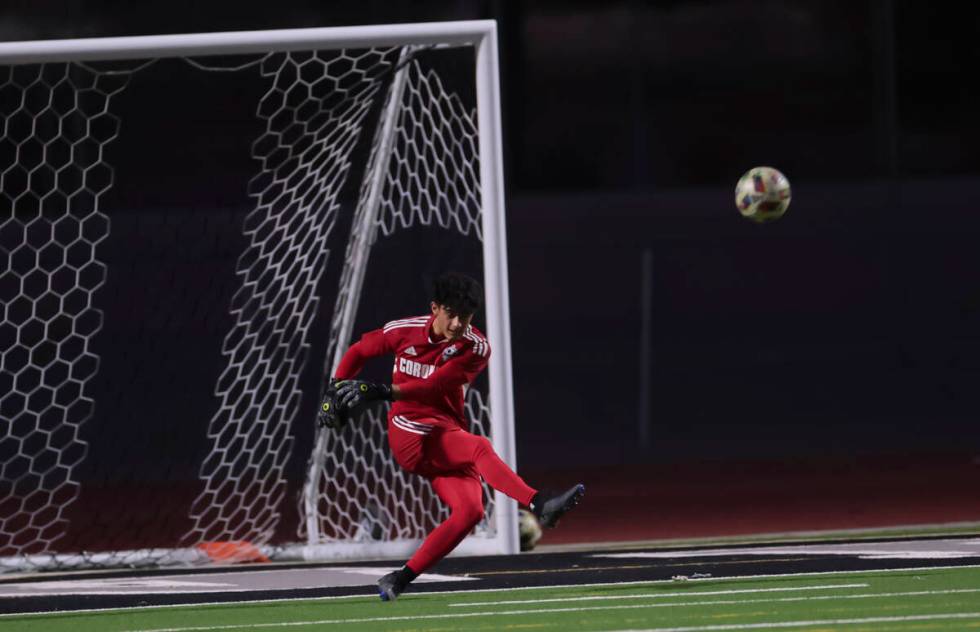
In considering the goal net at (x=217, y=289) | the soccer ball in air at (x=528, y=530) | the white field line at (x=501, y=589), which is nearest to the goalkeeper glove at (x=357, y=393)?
the white field line at (x=501, y=589)

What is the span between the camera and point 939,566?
7.10 meters

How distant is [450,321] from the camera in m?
6.43

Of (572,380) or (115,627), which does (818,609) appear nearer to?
(115,627)

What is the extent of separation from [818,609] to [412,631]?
158 centimetres

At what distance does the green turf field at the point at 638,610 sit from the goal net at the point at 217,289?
2.11 m

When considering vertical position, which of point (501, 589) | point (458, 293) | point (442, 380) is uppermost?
point (458, 293)

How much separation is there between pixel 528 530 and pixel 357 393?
9.83ft

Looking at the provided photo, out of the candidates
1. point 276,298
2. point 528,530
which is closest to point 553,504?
point 528,530

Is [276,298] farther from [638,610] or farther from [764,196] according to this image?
[638,610]

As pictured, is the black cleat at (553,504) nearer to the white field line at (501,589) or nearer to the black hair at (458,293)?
the white field line at (501,589)

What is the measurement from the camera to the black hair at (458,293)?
6.34 m

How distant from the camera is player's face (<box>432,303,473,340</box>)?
21.0 feet

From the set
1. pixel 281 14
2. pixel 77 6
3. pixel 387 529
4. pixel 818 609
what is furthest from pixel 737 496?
pixel 77 6

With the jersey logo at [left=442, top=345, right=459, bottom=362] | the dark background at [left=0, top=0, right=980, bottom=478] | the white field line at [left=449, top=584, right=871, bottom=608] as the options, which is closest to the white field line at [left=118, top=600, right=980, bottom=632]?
the white field line at [left=449, top=584, right=871, bottom=608]
